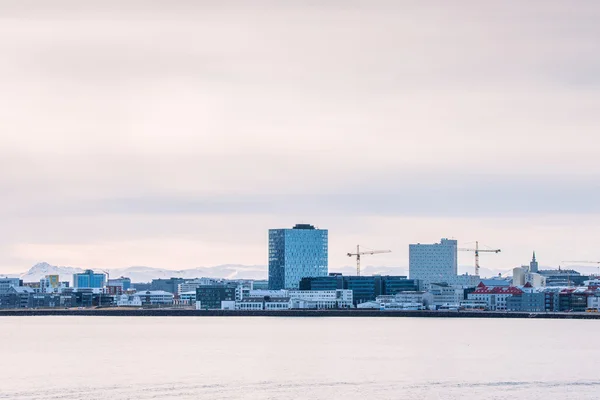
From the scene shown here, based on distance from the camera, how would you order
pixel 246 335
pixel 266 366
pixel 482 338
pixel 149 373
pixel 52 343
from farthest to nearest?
pixel 246 335 → pixel 482 338 → pixel 52 343 → pixel 266 366 → pixel 149 373

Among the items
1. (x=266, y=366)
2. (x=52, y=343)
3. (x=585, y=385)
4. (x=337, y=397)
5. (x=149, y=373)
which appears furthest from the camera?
(x=52, y=343)

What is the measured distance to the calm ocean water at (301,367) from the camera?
2625 inches

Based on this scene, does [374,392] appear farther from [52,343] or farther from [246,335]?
[246,335]

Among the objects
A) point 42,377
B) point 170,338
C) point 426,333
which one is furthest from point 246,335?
point 42,377

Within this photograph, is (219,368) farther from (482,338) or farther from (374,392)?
(482,338)

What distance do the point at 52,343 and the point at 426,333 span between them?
4353 cm

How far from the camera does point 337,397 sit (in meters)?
64.8

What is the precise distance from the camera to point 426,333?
465 feet

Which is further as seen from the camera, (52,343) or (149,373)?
(52,343)

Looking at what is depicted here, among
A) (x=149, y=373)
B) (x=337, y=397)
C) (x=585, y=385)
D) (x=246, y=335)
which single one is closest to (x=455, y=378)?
(x=585, y=385)

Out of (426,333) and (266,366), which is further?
(426,333)

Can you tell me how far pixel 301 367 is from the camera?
83.0 m

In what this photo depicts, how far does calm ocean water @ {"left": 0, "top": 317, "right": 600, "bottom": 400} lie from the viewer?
219 ft

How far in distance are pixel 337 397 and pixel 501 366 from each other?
23338 mm
